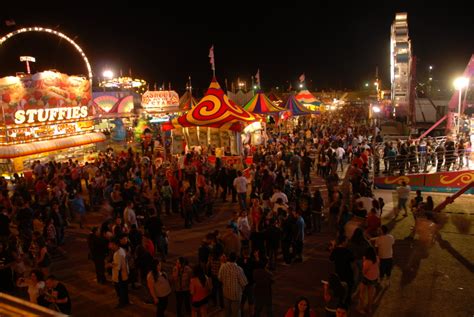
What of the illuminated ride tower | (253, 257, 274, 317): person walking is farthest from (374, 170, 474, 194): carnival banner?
the illuminated ride tower

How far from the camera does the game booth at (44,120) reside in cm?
1577

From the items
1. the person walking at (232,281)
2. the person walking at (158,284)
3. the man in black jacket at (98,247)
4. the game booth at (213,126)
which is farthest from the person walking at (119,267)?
the game booth at (213,126)

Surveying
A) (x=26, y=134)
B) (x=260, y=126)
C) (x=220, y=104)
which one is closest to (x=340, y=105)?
(x=260, y=126)

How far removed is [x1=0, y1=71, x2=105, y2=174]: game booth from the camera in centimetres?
1577

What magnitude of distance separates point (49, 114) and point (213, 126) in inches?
313

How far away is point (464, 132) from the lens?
16859 mm

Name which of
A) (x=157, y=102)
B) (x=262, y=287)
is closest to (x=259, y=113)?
(x=157, y=102)

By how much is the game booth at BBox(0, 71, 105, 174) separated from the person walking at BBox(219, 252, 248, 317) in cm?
1361

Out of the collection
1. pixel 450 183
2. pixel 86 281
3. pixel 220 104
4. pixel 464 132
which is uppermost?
pixel 220 104

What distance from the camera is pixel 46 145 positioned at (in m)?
17.2

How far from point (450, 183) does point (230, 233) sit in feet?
29.8

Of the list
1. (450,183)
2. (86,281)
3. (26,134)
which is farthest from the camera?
(26,134)

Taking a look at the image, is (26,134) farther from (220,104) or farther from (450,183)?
(450,183)

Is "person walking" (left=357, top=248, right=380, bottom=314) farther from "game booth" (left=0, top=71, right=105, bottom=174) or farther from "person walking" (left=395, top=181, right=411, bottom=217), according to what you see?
"game booth" (left=0, top=71, right=105, bottom=174)
